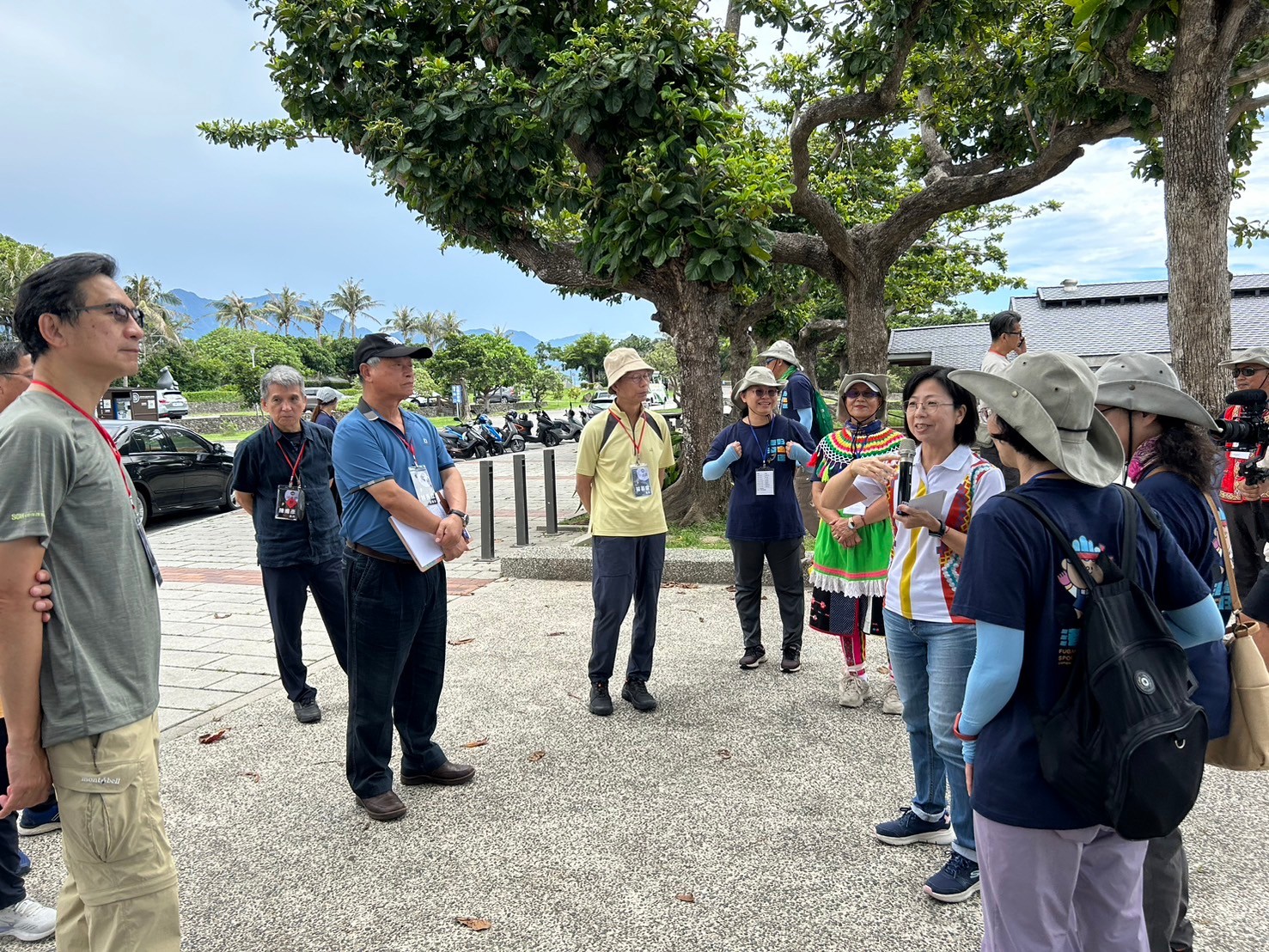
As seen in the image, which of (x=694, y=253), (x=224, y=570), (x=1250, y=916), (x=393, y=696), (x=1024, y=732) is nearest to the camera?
(x=1024, y=732)

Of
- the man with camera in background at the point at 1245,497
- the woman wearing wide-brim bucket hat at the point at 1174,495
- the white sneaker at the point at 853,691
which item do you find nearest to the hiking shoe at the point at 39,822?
the white sneaker at the point at 853,691

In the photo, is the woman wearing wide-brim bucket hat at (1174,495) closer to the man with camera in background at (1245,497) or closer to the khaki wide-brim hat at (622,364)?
the khaki wide-brim hat at (622,364)

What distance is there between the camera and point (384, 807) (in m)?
3.40

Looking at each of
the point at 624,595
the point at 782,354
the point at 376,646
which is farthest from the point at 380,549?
the point at 782,354

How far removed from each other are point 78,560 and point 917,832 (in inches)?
115

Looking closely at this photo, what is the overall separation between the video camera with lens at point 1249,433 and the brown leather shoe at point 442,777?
3.63m

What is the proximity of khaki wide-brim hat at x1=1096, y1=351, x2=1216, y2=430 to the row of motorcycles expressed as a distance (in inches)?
789

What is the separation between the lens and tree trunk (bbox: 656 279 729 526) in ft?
30.1

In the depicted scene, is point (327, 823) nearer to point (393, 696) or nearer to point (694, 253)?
point (393, 696)

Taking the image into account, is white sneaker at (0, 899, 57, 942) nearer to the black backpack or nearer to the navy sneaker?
the navy sneaker

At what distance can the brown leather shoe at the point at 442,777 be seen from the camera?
3719mm

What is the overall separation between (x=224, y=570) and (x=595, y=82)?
6.50 m

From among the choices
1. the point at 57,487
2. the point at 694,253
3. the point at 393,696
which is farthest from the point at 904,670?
the point at 694,253

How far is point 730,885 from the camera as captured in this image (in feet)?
9.31
